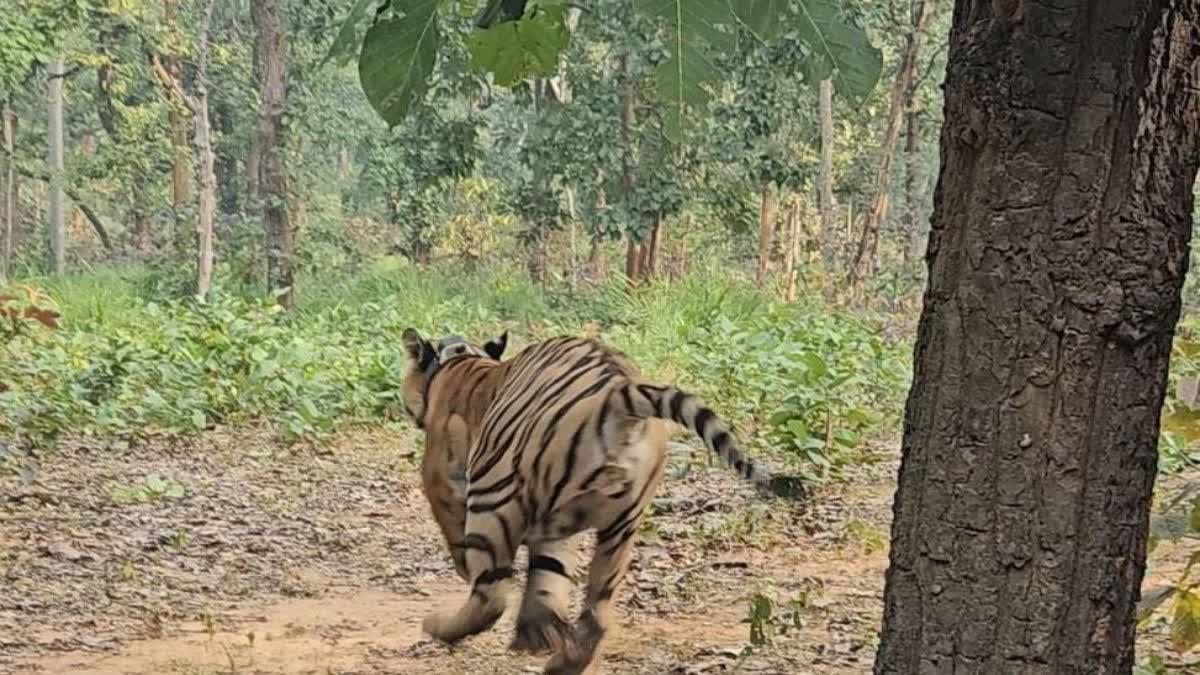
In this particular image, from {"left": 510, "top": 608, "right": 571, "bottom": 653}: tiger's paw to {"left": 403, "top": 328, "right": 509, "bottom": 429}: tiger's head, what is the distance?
128 cm

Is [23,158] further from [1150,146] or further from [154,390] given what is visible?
[1150,146]

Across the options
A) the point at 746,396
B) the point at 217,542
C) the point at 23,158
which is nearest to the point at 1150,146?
the point at 217,542

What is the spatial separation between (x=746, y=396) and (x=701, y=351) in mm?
1913

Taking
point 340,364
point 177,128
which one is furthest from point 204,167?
point 177,128

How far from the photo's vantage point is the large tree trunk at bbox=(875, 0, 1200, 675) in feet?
5.01

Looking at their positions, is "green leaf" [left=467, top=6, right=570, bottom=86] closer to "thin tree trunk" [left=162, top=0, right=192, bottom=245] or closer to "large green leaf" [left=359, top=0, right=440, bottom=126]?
"large green leaf" [left=359, top=0, right=440, bottom=126]

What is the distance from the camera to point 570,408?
149 inches

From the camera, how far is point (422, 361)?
4.98 m

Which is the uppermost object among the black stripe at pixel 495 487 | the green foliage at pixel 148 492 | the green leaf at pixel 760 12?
the green leaf at pixel 760 12

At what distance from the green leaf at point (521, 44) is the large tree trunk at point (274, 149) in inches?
468

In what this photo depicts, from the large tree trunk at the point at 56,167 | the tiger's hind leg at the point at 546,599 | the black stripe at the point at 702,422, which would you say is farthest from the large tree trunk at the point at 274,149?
the black stripe at the point at 702,422

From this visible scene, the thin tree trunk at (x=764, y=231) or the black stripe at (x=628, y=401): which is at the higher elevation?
the thin tree trunk at (x=764, y=231)

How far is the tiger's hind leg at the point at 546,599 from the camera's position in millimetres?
3723

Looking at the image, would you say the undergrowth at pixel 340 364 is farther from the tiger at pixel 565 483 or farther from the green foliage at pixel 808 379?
the tiger at pixel 565 483
